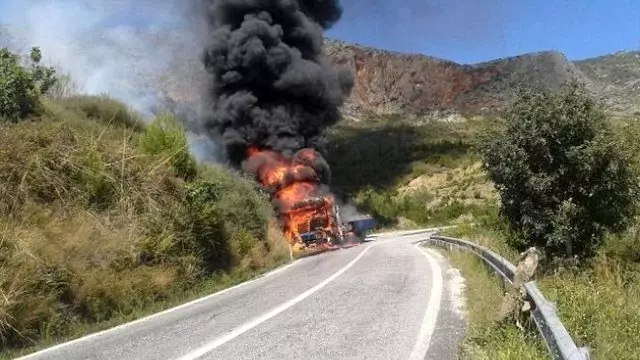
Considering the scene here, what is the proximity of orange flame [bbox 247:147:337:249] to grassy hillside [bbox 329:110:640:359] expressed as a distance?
21.7 ft

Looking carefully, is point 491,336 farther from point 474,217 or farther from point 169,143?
point 474,217

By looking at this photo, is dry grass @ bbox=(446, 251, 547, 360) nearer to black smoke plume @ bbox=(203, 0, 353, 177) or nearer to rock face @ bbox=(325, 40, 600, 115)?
black smoke plume @ bbox=(203, 0, 353, 177)

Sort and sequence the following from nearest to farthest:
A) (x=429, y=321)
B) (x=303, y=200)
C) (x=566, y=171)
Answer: (x=429, y=321) → (x=566, y=171) → (x=303, y=200)

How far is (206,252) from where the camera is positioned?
1455 cm

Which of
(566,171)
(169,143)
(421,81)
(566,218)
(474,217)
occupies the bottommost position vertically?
(474,217)

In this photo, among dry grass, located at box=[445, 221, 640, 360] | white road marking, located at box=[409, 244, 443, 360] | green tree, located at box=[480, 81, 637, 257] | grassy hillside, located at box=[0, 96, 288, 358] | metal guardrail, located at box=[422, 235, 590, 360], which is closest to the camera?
metal guardrail, located at box=[422, 235, 590, 360]

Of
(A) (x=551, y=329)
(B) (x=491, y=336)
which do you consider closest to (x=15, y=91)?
(B) (x=491, y=336)

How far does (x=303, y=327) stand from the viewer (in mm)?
7254

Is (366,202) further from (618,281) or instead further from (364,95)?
(364,95)

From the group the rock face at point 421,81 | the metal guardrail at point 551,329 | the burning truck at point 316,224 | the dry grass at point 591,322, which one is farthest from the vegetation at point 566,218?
the rock face at point 421,81

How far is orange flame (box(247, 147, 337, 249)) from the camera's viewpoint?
2891 centimetres

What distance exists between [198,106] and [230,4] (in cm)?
814

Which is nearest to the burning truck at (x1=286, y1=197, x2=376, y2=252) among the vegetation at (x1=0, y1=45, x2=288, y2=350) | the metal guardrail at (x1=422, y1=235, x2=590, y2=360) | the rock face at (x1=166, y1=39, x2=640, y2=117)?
the vegetation at (x1=0, y1=45, x2=288, y2=350)

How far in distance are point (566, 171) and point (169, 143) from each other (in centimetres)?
928
